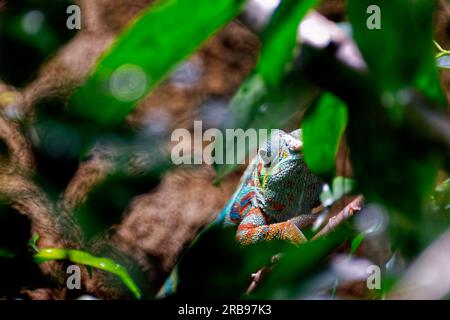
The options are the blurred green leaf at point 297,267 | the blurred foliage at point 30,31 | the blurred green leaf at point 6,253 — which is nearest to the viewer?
the blurred green leaf at point 297,267

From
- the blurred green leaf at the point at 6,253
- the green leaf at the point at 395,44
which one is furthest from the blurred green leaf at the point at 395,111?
the blurred green leaf at the point at 6,253

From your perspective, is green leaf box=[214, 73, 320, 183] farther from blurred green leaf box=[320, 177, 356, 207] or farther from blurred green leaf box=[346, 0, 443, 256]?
blurred green leaf box=[320, 177, 356, 207]

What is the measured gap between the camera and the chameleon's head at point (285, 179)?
53.4 inches

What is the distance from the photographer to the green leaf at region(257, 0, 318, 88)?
300mm

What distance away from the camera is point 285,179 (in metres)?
1.42

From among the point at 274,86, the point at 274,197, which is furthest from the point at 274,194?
the point at 274,86

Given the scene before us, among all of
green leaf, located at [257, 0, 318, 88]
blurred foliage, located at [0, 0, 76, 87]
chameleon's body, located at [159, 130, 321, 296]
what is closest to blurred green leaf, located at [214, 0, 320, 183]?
green leaf, located at [257, 0, 318, 88]

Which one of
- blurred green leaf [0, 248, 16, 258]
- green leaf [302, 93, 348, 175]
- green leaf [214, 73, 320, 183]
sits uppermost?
green leaf [214, 73, 320, 183]

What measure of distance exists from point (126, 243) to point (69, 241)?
458 mm

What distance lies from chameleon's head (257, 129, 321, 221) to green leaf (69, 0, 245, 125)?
1.05 m

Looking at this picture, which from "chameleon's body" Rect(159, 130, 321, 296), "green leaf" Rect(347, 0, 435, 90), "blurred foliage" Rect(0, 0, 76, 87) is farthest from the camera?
"blurred foliage" Rect(0, 0, 76, 87)

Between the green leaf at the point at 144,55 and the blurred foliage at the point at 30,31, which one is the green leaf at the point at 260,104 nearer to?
the green leaf at the point at 144,55

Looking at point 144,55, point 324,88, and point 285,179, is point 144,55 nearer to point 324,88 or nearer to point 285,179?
point 324,88

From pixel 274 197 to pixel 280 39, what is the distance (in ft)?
3.82
